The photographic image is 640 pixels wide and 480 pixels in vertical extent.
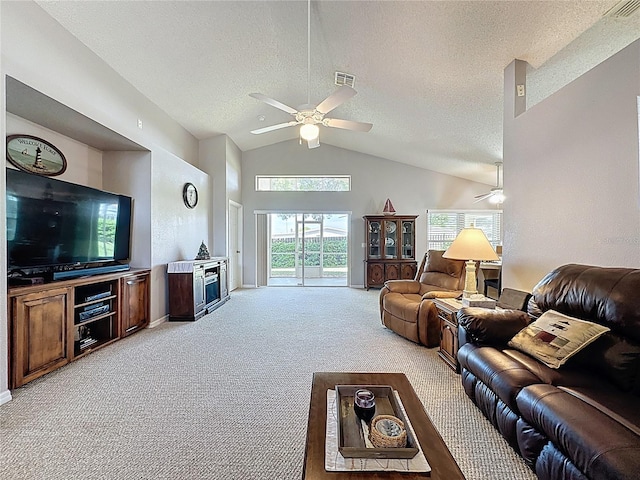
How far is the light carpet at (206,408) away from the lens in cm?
180

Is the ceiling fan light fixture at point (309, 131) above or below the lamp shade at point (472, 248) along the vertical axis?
above

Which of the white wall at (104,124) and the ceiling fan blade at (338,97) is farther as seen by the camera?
the ceiling fan blade at (338,97)

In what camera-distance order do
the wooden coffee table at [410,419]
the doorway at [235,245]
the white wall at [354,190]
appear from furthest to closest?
the white wall at [354,190] → the doorway at [235,245] → the wooden coffee table at [410,419]

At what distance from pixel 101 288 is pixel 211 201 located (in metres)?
3.39

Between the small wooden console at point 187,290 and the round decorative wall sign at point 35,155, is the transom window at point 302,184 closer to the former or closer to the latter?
the small wooden console at point 187,290

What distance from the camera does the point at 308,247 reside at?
8.62 metres

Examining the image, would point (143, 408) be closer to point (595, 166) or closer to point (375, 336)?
point (375, 336)

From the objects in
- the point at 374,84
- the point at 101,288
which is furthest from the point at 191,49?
the point at 101,288

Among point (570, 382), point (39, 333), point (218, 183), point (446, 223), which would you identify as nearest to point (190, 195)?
point (218, 183)

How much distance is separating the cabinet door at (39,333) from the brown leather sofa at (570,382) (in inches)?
136

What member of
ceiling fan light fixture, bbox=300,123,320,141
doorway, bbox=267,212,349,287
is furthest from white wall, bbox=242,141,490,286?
ceiling fan light fixture, bbox=300,123,320,141

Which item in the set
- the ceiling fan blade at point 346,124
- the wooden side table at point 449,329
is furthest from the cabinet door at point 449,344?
the ceiling fan blade at point 346,124

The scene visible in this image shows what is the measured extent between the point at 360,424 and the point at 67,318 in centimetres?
313

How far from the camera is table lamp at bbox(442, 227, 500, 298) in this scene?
3124mm
